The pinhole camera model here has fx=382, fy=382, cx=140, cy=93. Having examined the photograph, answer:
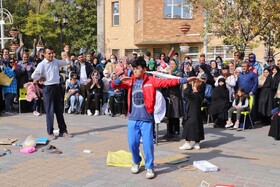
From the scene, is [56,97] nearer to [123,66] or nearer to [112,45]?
[123,66]

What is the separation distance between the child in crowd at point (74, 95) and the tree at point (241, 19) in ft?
16.7

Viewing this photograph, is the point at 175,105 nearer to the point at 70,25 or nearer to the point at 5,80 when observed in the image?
the point at 5,80

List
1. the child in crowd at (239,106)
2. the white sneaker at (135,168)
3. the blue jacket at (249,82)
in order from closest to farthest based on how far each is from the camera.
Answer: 1. the white sneaker at (135,168)
2. the child in crowd at (239,106)
3. the blue jacket at (249,82)

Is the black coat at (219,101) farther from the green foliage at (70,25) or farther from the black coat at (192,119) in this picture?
the green foliage at (70,25)

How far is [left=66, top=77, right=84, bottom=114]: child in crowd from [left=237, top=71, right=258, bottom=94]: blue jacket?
5.36 m

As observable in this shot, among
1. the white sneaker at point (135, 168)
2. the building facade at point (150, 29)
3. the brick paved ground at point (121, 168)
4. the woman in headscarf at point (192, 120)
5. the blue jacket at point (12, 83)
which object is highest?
the building facade at point (150, 29)

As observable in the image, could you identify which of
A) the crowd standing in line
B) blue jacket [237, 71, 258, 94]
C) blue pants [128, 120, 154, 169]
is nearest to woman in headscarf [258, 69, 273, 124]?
the crowd standing in line

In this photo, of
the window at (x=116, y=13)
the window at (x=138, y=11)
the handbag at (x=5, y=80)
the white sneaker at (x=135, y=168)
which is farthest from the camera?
the window at (x=116, y=13)

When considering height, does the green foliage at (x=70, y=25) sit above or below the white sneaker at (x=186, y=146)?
above

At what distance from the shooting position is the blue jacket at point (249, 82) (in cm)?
1083

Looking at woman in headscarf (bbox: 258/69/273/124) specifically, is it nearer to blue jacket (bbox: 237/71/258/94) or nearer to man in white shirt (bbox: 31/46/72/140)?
blue jacket (bbox: 237/71/258/94)

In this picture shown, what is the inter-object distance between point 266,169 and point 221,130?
3732 mm

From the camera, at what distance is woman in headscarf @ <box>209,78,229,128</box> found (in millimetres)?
10648

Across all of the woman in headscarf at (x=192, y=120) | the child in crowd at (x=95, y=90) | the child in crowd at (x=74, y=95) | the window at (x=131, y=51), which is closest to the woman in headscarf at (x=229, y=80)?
the woman in headscarf at (x=192, y=120)
